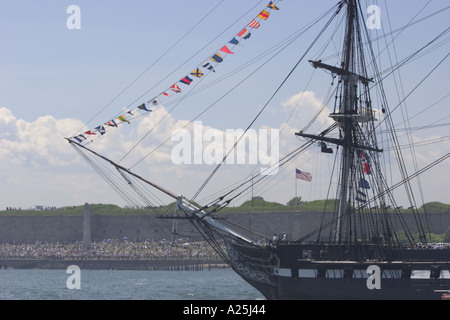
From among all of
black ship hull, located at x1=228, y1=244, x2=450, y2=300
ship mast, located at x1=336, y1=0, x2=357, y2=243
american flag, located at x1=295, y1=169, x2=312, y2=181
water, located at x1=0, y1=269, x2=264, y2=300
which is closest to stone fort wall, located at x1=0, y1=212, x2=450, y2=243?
water, located at x1=0, y1=269, x2=264, y2=300

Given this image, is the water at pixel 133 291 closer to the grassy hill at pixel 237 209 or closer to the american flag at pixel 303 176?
the american flag at pixel 303 176

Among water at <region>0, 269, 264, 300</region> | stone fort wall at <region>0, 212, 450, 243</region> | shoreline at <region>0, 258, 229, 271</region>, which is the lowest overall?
water at <region>0, 269, 264, 300</region>

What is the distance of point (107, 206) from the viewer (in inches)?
4380

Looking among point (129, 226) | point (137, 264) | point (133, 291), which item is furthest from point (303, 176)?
point (129, 226)

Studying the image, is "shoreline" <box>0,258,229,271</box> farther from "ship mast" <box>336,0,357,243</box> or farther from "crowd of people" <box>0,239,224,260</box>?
"ship mast" <box>336,0,357,243</box>

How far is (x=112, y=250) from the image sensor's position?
324ft

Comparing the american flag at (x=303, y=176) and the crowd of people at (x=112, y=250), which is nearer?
the american flag at (x=303, y=176)

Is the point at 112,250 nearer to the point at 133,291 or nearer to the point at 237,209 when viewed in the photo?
the point at 237,209

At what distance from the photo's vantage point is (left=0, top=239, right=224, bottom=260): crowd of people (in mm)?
92812

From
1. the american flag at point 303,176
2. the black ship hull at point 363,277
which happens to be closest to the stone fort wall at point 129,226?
the american flag at point 303,176

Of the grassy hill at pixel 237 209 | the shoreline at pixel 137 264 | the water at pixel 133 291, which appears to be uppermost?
the grassy hill at pixel 237 209

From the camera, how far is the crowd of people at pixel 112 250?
305ft

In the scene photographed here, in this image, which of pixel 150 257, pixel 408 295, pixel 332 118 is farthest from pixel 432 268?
pixel 150 257
